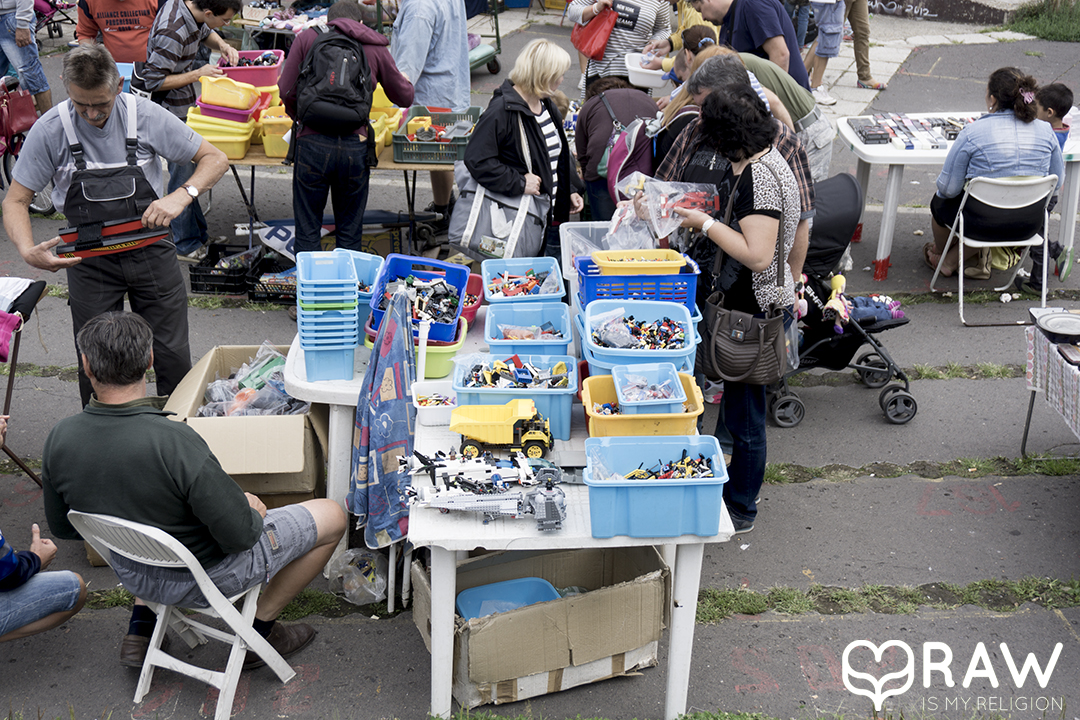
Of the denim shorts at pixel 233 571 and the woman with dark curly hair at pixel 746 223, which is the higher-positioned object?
the woman with dark curly hair at pixel 746 223

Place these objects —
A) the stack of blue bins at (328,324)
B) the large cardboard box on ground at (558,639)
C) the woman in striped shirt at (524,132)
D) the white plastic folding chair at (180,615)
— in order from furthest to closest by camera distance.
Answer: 1. the woman in striped shirt at (524,132)
2. the stack of blue bins at (328,324)
3. the large cardboard box on ground at (558,639)
4. the white plastic folding chair at (180,615)

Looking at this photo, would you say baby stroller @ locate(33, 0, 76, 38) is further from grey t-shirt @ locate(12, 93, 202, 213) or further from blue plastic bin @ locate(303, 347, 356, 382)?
blue plastic bin @ locate(303, 347, 356, 382)

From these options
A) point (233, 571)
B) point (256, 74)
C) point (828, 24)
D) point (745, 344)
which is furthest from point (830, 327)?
point (828, 24)

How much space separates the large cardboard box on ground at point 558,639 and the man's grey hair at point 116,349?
1.29 meters

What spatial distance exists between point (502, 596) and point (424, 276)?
1.45 m

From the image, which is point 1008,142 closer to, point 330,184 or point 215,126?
point 330,184

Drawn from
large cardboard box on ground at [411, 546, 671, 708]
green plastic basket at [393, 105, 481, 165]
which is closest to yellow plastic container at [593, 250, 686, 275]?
large cardboard box on ground at [411, 546, 671, 708]

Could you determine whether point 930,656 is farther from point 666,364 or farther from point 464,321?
point 464,321

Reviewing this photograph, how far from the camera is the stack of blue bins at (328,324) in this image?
12.5ft

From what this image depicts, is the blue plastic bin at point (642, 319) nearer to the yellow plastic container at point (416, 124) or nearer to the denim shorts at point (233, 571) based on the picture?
the denim shorts at point (233, 571)

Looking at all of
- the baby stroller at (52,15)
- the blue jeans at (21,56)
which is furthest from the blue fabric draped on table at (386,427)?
the baby stroller at (52,15)

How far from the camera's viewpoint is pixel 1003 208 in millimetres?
6250

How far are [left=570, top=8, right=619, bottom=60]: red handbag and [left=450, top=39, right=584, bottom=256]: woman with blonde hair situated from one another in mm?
3081

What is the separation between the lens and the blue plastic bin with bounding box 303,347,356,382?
3.89 metres
